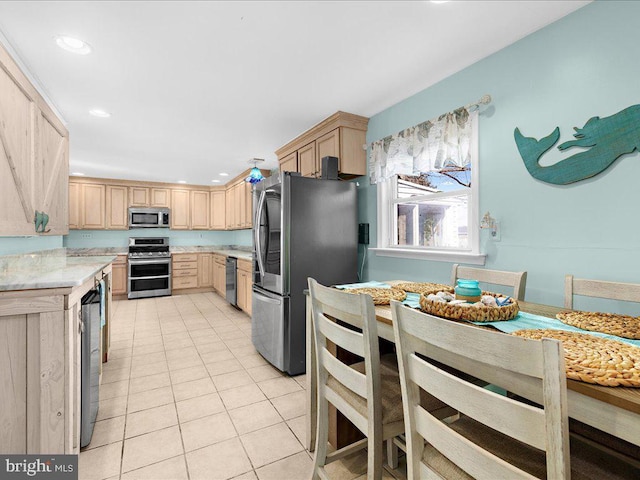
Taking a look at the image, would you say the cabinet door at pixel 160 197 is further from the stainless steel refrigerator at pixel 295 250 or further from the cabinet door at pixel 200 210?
the stainless steel refrigerator at pixel 295 250

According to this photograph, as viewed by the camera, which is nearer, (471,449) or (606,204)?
(471,449)

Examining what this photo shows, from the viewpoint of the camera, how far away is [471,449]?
78cm

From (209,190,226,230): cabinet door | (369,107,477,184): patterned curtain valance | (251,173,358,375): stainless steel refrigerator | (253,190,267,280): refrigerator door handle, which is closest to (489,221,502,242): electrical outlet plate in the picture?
(369,107,477,184): patterned curtain valance

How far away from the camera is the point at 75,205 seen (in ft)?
19.5

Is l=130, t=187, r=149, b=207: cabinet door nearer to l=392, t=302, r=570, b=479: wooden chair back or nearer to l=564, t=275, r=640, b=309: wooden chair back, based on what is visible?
l=392, t=302, r=570, b=479: wooden chair back

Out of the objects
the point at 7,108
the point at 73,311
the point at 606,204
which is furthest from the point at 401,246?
the point at 7,108

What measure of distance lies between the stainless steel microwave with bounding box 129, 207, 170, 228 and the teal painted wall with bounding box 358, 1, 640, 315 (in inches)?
236

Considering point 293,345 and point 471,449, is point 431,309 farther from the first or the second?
point 293,345

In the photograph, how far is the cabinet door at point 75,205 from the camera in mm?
5922

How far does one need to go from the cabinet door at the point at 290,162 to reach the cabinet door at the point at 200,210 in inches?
141

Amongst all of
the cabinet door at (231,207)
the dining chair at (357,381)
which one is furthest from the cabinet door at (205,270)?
the dining chair at (357,381)

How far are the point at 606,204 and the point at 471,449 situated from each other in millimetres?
1491

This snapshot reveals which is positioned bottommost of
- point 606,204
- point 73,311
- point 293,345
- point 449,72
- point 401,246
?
point 293,345

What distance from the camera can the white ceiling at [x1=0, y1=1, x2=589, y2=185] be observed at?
1684 mm
